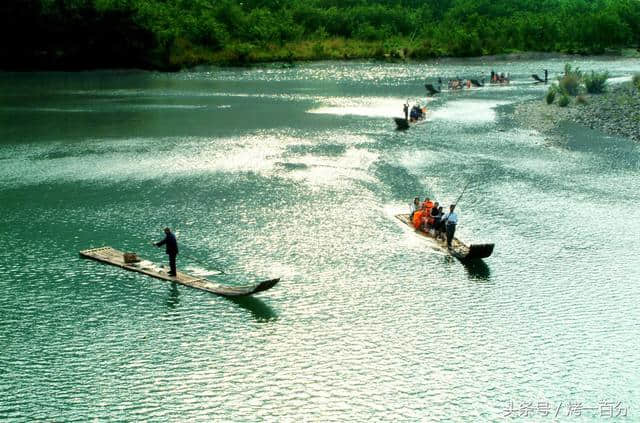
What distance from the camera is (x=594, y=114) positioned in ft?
287

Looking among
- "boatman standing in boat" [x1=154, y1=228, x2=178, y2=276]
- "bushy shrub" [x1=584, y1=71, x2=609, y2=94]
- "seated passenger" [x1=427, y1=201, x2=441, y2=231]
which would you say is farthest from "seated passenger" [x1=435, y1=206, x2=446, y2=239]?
"bushy shrub" [x1=584, y1=71, x2=609, y2=94]

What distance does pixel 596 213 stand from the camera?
4922cm

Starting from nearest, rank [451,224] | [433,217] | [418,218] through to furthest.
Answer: [451,224]
[433,217]
[418,218]

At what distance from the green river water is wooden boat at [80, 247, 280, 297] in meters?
0.51

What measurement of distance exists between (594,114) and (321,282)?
61143 mm

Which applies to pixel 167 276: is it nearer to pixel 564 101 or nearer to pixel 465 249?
pixel 465 249

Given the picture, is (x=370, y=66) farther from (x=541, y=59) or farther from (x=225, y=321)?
(x=225, y=321)

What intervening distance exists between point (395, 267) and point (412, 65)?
143 meters

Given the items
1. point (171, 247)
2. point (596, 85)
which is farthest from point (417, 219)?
point (596, 85)

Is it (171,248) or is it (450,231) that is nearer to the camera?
(171,248)

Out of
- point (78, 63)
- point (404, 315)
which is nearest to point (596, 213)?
point (404, 315)

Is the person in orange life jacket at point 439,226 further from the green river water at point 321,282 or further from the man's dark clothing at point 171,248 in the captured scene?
the man's dark clothing at point 171,248

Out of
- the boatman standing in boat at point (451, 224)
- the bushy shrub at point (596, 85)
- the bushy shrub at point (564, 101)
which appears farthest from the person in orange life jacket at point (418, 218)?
the bushy shrub at point (596, 85)

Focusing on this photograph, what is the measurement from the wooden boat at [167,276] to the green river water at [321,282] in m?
0.51
